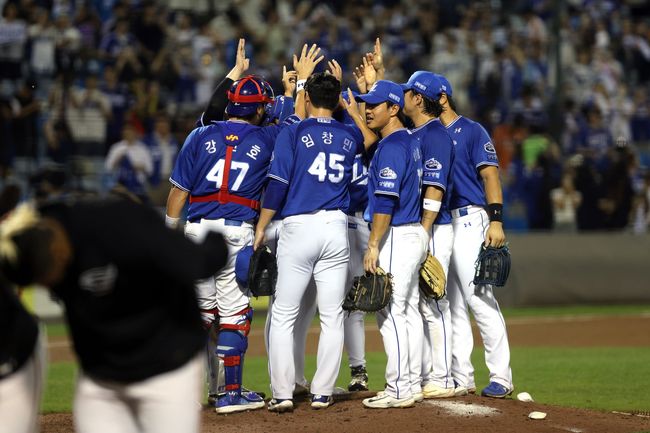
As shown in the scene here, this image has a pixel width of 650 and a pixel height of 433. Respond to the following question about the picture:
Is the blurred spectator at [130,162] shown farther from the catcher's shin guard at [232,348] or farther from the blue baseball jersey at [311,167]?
the blue baseball jersey at [311,167]

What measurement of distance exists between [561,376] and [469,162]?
3553mm

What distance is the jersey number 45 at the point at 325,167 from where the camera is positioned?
762 centimetres

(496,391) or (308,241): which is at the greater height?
(308,241)

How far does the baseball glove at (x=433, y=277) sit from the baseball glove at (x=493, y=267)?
271 millimetres

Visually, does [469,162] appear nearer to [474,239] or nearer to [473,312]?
[474,239]

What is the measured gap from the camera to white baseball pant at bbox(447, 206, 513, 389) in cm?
815

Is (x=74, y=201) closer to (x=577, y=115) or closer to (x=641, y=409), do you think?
(x=641, y=409)

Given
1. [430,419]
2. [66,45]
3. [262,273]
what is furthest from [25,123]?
[430,419]

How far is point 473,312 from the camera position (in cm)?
823

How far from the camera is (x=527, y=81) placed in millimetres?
21297

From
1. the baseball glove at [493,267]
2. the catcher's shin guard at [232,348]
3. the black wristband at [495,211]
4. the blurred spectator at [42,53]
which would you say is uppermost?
the blurred spectator at [42,53]

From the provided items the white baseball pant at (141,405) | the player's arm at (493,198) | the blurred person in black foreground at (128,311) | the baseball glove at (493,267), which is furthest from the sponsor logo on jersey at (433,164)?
the white baseball pant at (141,405)

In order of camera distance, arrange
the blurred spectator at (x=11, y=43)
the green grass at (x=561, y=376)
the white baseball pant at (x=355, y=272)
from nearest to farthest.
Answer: the white baseball pant at (x=355, y=272) < the green grass at (x=561, y=376) < the blurred spectator at (x=11, y=43)

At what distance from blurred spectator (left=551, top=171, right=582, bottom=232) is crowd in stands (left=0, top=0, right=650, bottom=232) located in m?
0.02
